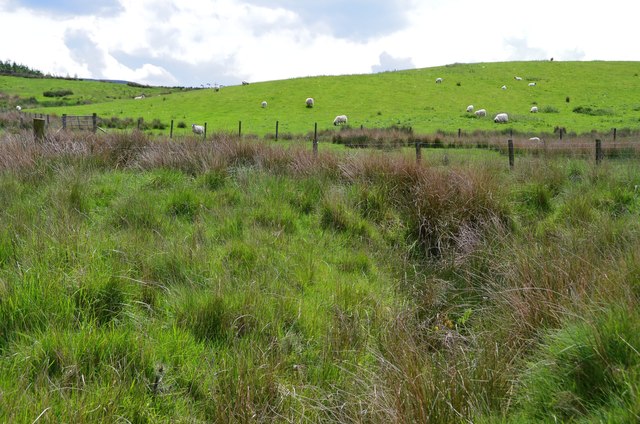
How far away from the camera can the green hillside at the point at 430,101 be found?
32875mm

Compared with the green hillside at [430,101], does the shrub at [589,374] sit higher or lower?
lower

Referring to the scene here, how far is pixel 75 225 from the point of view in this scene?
451 centimetres

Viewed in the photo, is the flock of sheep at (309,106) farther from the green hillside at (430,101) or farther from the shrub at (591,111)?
the shrub at (591,111)

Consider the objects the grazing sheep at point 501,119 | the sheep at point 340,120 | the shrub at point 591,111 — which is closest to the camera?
the grazing sheep at point 501,119

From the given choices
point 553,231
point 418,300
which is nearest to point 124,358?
point 418,300

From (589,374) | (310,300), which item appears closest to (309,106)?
(310,300)

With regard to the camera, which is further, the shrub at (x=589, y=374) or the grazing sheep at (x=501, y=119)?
the grazing sheep at (x=501, y=119)

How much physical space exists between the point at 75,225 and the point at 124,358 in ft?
7.97

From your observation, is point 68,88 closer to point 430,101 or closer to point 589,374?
point 430,101

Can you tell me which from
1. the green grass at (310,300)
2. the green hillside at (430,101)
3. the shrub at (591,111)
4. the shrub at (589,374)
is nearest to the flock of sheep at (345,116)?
the green hillside at (430,101)

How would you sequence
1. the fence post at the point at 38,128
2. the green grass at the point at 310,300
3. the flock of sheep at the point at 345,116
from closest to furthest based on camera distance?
the green grass at the point at 310,300
the fence post at the point at 38,128
the flock of sheep at the point at 345,116

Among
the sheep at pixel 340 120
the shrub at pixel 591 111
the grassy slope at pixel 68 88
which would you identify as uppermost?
the grassy slope at pixel 68 88

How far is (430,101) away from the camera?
41594 millimetres

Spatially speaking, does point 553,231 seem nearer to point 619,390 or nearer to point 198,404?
point 619,390
